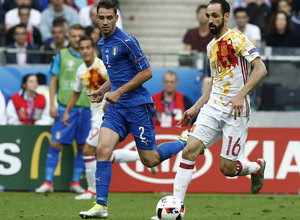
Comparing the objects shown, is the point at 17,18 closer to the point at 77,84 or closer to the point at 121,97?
the point at 77,84

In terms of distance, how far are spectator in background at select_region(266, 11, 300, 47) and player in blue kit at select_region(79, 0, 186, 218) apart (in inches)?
232

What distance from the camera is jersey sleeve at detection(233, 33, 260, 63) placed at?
25.1 feet

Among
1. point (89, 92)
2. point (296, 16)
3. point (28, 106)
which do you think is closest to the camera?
point (89, 92)

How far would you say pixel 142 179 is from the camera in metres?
11.5

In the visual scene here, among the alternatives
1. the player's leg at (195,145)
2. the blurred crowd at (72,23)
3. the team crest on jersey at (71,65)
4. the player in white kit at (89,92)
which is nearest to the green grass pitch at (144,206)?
the player in white kit at (89,92)

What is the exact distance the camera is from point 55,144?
11281 millimetres

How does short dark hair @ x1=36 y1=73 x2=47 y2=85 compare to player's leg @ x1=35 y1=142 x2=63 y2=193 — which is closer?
player's leg @ x1=35 y1=142 x2=63 y2=193

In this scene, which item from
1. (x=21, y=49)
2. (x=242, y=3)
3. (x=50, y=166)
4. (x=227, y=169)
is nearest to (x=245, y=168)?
(x=227, y=169)

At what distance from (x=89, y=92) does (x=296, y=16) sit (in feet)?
18.5

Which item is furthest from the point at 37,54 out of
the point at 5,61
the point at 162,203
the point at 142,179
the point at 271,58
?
the point at 162,203

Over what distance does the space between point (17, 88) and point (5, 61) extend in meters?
0.55

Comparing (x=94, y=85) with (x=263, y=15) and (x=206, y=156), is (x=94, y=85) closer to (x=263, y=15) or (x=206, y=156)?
(x=206, y=156)

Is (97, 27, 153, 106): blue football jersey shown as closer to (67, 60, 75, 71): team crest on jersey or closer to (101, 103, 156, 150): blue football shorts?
(101, 103, 156, 150): blue football shorts

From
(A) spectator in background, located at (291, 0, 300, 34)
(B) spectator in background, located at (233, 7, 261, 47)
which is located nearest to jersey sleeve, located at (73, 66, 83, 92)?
(B) spectator in background, located at (233, 7, 261, 47)
